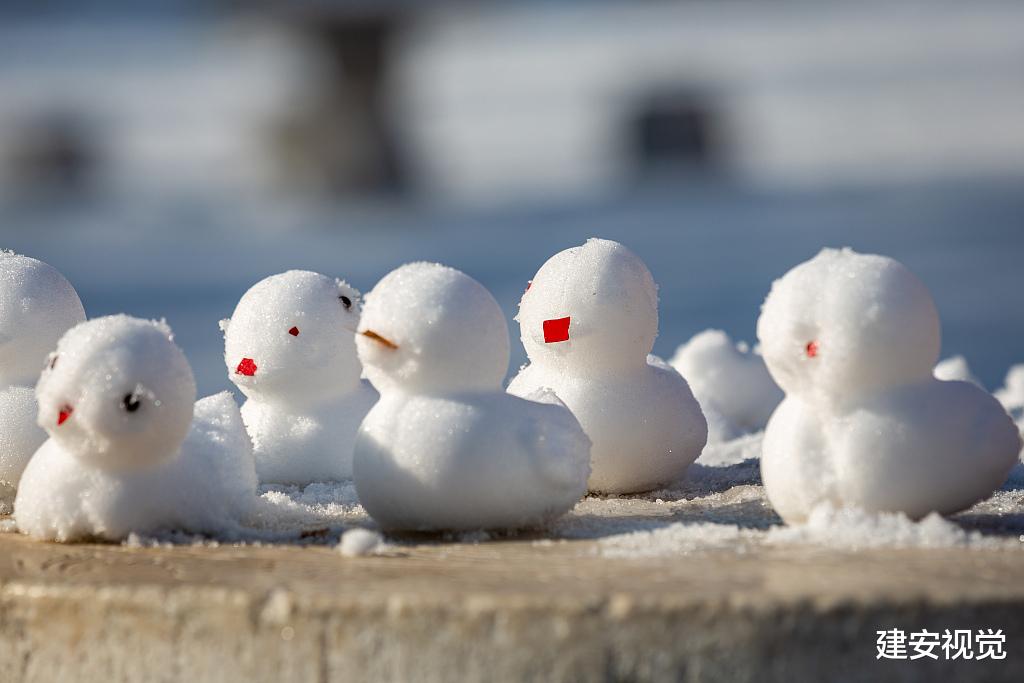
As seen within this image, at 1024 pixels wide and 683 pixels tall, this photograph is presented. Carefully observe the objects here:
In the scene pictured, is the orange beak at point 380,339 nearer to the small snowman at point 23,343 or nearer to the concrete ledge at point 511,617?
the concrete ledge at point 511,617

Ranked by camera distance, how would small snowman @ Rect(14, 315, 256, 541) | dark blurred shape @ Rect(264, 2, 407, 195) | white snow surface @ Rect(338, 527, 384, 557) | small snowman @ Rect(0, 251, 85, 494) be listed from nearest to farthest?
white snow surface @ Rect(338, 527, 384, 557), small snowman @ Rect(14, 315, 256, 541), small snowman @ Rect(0, 251, 85, 494), dark blurred shape @ Rect(264, 2, 407, 195)

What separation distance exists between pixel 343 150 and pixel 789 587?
88.4 feet

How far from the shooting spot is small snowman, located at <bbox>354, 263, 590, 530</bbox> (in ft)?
9.57

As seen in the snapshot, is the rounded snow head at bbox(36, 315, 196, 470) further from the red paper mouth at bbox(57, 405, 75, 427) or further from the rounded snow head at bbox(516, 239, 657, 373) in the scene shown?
the rounded snow head at bbox(516, 239, 657, 373)

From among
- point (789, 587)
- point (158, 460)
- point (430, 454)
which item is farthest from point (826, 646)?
point (158, 460)

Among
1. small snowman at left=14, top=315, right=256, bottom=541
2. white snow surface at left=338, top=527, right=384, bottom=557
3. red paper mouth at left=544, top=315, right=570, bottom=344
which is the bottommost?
white snow surface at left=338, top=527, right=384, bottom=557

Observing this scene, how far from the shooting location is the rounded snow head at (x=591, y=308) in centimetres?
355

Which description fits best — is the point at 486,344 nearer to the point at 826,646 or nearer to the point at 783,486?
the point at 783,486

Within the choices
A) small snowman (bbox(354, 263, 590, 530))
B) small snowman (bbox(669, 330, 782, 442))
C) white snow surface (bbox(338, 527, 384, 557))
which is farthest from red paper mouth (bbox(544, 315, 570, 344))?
small snowman (bbox(669, 330, 782, 442))

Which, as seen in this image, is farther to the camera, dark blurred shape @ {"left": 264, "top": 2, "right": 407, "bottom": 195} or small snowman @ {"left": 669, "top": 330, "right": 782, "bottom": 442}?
dark blurred shape @ {"left": 264, "top": 2, "right": 407, "bottom": 195}

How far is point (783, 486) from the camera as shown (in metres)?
2.85

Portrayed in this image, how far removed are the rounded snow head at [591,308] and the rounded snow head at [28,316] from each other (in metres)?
1.14

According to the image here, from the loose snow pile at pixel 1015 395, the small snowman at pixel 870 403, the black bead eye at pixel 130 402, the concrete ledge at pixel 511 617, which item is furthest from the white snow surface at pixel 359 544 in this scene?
the loose snow pile at pixel 1015 395

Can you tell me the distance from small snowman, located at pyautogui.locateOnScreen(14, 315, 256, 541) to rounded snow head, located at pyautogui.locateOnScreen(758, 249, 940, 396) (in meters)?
1.20
